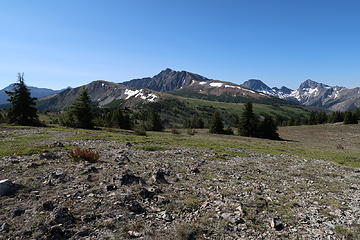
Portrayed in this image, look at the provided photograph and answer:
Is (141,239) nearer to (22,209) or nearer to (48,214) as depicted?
(48,214)

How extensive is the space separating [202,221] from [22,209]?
6.97 m

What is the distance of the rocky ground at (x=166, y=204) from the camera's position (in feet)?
23.3

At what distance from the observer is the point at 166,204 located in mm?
9195

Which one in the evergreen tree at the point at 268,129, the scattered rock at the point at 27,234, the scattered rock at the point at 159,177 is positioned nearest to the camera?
the scattered rock at the point at 27,234

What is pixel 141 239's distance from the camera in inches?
261

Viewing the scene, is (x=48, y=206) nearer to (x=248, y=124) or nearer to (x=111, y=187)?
(x=111, y=187)

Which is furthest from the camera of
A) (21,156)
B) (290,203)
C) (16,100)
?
(16,100)

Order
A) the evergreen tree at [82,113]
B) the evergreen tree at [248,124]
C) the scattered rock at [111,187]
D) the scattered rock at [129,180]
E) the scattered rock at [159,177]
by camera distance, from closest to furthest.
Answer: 1. the scattered rock at [111,187]
2. the scattered rock at [129,180]
3. the scattered rock at [159,177]
4. the evergreen tree at [82,113]
5. the evergreen tree at [248,124]

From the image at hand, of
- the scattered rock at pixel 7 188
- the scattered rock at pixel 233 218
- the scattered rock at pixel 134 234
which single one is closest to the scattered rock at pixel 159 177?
the scattered rock at pixel 233 218

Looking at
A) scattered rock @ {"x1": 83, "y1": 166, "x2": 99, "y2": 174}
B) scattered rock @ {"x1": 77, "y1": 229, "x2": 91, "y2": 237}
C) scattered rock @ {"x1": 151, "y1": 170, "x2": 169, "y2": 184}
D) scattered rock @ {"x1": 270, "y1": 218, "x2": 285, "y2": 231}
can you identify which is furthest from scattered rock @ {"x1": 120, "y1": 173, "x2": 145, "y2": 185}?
scattered rock @ {"x1": 270, "y1": 218, "x2": 285, "y2": 231}

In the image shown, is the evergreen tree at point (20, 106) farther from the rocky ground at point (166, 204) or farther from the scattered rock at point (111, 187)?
the scattered rock at point (111, 187)

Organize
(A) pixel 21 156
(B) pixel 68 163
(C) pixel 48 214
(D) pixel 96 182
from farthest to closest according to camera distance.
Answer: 1. (A) pixel 21 156
2. (B) pixel 68 163
3. (D) pixel 96 182
4. (C) pixel 48 214

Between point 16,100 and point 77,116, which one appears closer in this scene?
point 16,100

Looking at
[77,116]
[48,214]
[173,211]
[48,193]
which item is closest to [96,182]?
[48,193]
